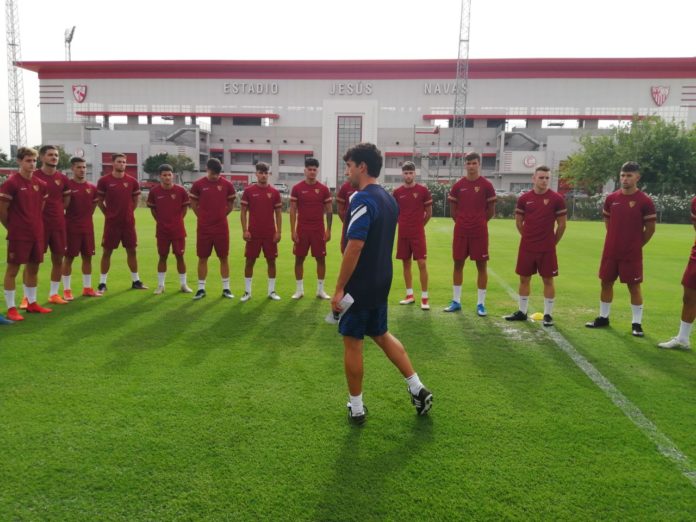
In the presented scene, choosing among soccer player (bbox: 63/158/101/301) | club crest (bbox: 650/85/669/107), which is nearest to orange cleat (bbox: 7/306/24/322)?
soccer player (bbox: 63/158/101/301)

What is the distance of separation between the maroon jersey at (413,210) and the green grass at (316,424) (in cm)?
163

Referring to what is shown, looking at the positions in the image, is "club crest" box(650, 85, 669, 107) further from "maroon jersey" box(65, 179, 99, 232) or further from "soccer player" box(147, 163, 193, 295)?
"maroon jersey" box(65, 179, 99, 232)

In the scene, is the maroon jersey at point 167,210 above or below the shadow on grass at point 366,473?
above

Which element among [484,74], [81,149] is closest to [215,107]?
[81,149]

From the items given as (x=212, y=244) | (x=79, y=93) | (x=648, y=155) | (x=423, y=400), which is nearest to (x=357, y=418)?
(x=423, y=400)

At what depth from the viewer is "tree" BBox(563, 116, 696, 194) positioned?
41031mm

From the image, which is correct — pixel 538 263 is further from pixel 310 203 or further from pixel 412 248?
pixel 310 203

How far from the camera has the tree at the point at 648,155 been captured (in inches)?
1615

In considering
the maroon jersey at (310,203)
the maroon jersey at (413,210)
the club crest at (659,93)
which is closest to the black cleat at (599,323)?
the maroon jersey at (413,210)

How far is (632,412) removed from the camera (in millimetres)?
4137

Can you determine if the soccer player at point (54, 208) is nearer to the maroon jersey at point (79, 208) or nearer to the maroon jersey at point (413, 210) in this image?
the maroon jersey at point (79, 208)

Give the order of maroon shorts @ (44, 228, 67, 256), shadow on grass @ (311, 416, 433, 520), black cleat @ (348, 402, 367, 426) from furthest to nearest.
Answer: maroon shorts @ (44, 228, 67, 256), black cleat @ (348, 402, 367, 426), shadow on grass @ (311, 416, 433, 520)

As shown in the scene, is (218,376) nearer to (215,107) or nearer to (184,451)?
(184,451)

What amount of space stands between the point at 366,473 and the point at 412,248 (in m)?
5.14
